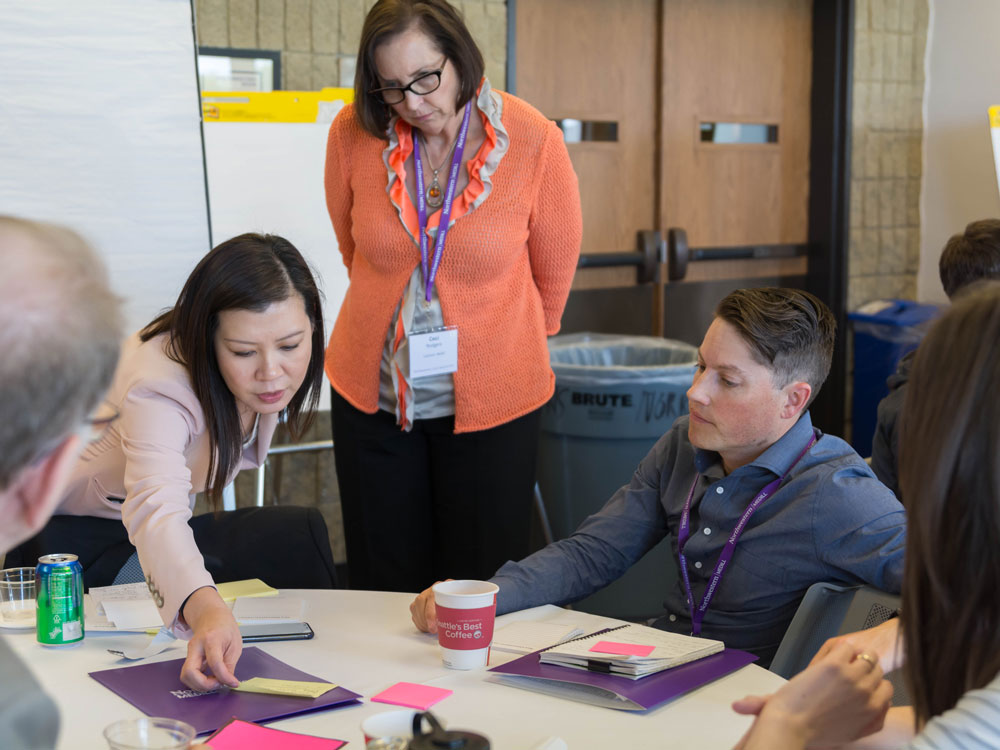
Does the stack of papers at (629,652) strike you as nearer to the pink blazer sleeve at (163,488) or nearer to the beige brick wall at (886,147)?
the pink blazer sleeve at (163,488)

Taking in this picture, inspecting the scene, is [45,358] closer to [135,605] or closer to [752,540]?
[135,605]

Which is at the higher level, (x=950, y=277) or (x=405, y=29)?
(x=405, y=29)

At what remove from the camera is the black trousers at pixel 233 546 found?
1.87 m

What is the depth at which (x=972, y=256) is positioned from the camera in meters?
2.44

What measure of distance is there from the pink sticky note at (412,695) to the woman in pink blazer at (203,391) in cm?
36

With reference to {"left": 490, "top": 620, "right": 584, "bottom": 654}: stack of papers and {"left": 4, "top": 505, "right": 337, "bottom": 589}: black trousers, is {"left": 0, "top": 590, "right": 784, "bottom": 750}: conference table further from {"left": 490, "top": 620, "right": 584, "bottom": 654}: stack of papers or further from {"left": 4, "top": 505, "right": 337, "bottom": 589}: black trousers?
{"left": 4, "top": 505, "right": 337, "bottom": 589}: black trousers

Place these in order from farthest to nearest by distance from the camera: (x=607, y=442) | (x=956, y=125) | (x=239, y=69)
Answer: (x=956, y=125), (x=239, y=69), (x=607, y=442)

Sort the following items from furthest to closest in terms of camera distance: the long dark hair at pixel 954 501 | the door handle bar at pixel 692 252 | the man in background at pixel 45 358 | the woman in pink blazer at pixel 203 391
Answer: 1. the door handle bar at pixel 692 252
2. the woman in pink blazer at pixel 203 391
3. the long dark hair at pixel 954 501
4. the man in background at pixel 45 358

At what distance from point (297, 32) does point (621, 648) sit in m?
2.62

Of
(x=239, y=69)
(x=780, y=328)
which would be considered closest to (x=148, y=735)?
(x=780, y=328)

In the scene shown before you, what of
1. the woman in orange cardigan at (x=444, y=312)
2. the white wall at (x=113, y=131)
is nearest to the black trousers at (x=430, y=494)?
the woman in orange cardigan at (x=444, y=312)

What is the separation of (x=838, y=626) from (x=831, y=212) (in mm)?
3315

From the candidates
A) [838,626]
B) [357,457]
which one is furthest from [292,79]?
[838,626]

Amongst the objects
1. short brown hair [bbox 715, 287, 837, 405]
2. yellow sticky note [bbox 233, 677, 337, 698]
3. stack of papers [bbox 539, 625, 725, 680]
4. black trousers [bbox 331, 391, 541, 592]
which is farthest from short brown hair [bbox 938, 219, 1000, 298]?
yellow sticky note [bbox 233, 677, 337, 698]
